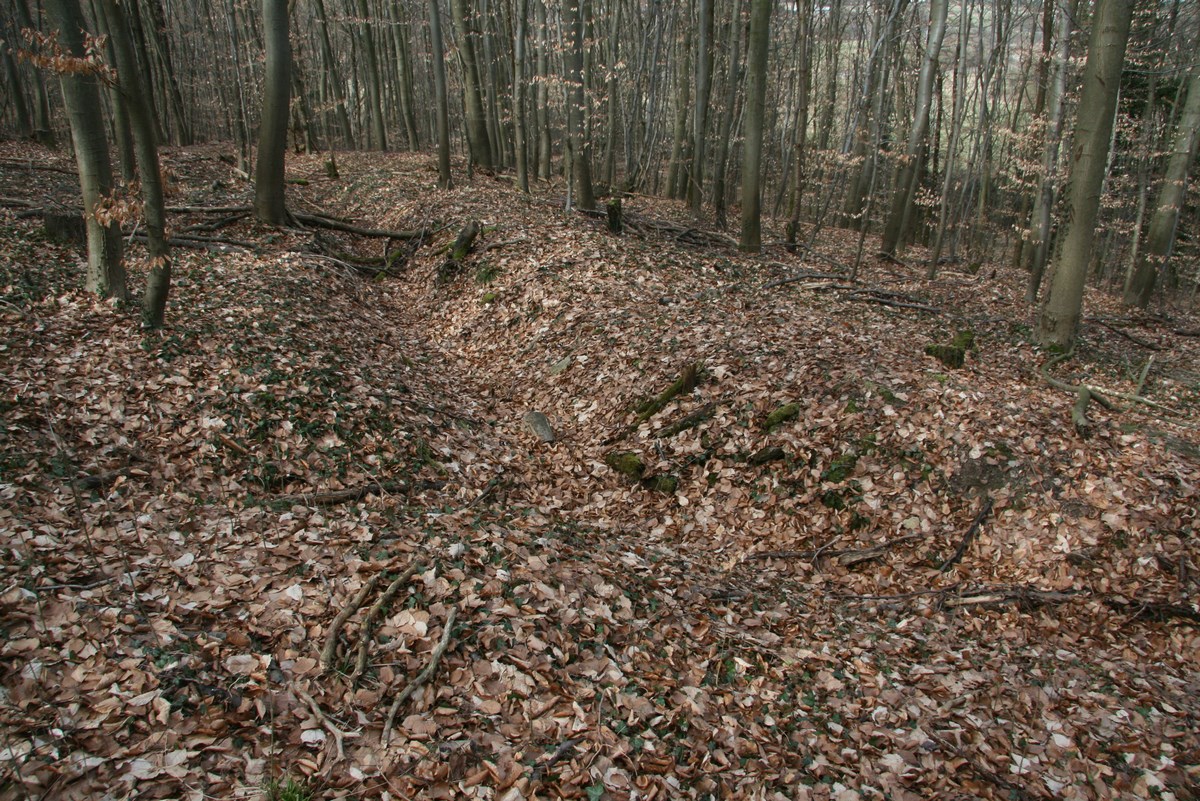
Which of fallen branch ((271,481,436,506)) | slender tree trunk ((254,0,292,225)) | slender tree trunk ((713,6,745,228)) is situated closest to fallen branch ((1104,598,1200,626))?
fallen branch ((271,481,436,506))

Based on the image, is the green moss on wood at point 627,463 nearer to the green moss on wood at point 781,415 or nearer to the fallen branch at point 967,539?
the green moss on wood at point 781,415

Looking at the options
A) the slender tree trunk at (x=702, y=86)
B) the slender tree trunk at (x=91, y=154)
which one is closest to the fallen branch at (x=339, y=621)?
the slender tree trunk at (x=91, y=154)

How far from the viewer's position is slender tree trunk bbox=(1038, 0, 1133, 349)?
332 inches

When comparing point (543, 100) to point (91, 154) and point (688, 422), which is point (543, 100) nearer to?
point (91, 154)

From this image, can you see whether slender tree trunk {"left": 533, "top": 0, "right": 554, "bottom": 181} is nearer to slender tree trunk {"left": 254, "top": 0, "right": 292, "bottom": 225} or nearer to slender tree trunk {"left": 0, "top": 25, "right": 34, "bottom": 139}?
slender tree trunk {"left": 254, "top": 0, "right": 292, "bottom": 225}

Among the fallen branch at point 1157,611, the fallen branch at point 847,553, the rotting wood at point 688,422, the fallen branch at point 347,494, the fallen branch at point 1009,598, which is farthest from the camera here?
the rotting wood at point 688,422

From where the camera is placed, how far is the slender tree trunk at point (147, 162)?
6.20 m

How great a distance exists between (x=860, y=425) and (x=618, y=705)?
14.5 ft

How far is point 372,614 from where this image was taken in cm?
390

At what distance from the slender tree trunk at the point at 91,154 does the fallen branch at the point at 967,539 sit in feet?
28.5

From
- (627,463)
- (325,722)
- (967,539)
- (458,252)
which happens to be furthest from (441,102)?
(325,722)

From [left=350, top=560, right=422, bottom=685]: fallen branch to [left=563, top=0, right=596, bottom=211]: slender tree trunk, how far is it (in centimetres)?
1199

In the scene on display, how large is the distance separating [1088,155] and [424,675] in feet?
34.5

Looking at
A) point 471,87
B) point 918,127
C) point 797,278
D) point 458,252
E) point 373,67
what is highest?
point 373,67
